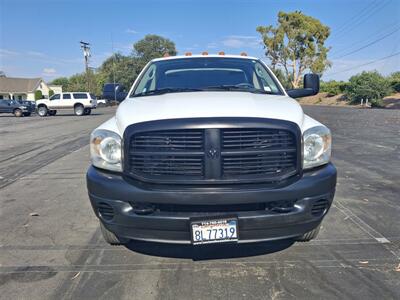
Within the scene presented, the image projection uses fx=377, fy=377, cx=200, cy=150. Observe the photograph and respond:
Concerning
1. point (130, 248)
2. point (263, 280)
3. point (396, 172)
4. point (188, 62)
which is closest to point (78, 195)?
point (130, 248)

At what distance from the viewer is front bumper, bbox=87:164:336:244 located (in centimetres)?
275

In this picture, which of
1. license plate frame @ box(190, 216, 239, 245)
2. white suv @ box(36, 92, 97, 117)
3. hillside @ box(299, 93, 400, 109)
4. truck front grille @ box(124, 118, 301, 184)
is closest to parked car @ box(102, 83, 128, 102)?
truck front grille @ box(124, 118, 301, 184)

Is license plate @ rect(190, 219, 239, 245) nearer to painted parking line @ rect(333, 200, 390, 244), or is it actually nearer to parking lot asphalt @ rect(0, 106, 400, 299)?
parking lot asphalt @ rect(0, 106, 400, 299)

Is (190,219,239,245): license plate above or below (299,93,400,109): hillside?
below

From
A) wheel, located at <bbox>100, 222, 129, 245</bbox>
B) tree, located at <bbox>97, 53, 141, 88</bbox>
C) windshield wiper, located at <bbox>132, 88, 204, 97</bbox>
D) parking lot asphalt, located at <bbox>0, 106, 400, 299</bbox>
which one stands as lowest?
parking lot asphalt, located at <bbox>0, 106, 400, 299</bbox>

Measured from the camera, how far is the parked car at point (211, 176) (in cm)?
278

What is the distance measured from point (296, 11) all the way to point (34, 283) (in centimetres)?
6403

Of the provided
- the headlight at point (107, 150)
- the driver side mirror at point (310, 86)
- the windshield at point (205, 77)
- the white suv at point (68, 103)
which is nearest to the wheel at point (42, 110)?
the white suv at point (68, 103)

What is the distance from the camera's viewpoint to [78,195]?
5.64 m

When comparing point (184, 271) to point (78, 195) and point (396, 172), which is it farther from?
point (396, 172)

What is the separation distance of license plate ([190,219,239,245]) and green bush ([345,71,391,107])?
4166 centimetres

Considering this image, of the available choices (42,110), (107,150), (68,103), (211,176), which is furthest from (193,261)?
(42,110)

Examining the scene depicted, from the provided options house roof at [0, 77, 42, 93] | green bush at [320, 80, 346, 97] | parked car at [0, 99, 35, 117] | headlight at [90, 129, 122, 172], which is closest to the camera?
headlight at [90, 129, 122, 172]

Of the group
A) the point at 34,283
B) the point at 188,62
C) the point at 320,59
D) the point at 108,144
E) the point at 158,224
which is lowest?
the point at 34,283
